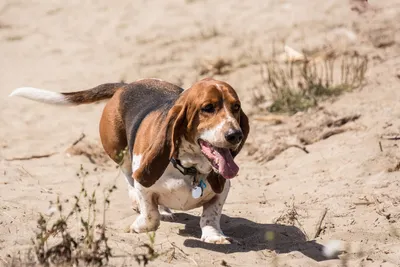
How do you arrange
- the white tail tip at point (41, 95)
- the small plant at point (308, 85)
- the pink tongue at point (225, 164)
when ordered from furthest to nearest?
the small plant at point (308, 85) < the white tail tip at point (41, 95) < the pink tongue at point (225, 164)

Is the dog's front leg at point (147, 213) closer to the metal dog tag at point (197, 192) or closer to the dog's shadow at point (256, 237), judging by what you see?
the dog's shadow at point (256, 237)

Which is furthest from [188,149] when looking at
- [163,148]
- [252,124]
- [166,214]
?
[252,124]

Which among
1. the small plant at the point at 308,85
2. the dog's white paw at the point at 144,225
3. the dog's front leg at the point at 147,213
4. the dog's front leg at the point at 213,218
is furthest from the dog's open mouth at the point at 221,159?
the small plant at the point at 308,85

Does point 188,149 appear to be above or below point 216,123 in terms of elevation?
below

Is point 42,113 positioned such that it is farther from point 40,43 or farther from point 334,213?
point 334,213

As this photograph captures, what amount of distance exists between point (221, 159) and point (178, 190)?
511mm

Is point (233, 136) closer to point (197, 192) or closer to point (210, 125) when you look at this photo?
point (210, 125)

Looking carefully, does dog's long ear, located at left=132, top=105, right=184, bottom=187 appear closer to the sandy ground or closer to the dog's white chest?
the dog's white chest

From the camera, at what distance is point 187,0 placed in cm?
1344

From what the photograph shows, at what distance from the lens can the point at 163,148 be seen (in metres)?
5.61

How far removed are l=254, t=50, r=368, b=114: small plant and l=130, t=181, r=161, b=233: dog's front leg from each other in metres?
3.61

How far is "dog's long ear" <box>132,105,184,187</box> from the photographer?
5.59 m

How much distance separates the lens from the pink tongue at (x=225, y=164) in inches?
A: 214

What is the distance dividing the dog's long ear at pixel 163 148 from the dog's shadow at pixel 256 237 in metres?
0.56
